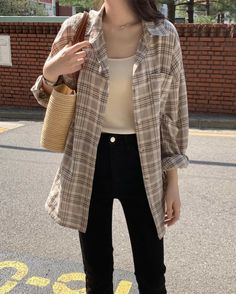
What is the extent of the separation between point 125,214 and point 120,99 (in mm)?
488

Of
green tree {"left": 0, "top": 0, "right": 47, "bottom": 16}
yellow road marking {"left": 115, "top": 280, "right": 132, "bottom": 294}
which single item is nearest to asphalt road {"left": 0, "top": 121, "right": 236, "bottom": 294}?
yellow road marking {"left": 115, "top": 280, "right": 132, "bottom": 294}

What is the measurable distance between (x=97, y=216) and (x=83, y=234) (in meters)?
0.11

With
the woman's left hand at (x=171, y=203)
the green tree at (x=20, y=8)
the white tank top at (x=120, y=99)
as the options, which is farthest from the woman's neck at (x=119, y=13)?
the green tree at (x=20, y=8)

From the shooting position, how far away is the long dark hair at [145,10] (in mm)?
1609

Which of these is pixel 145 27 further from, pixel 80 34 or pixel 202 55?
pixel 202 55

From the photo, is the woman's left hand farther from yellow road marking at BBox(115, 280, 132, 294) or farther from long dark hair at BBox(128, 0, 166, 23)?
yellow road marking at BBox(115, 280, 132, 294)

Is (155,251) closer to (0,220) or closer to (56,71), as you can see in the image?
(56,71)

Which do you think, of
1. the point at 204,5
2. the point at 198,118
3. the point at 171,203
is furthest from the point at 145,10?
the point at 204,5

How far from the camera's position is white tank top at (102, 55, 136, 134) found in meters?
1.60

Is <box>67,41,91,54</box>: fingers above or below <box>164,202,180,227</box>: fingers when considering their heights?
above

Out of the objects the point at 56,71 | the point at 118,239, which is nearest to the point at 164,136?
the point at 56,71

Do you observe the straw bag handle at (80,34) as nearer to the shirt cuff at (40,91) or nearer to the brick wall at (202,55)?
the shirt cuff at (40,91)

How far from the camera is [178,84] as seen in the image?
169cm

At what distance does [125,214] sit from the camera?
179cm
